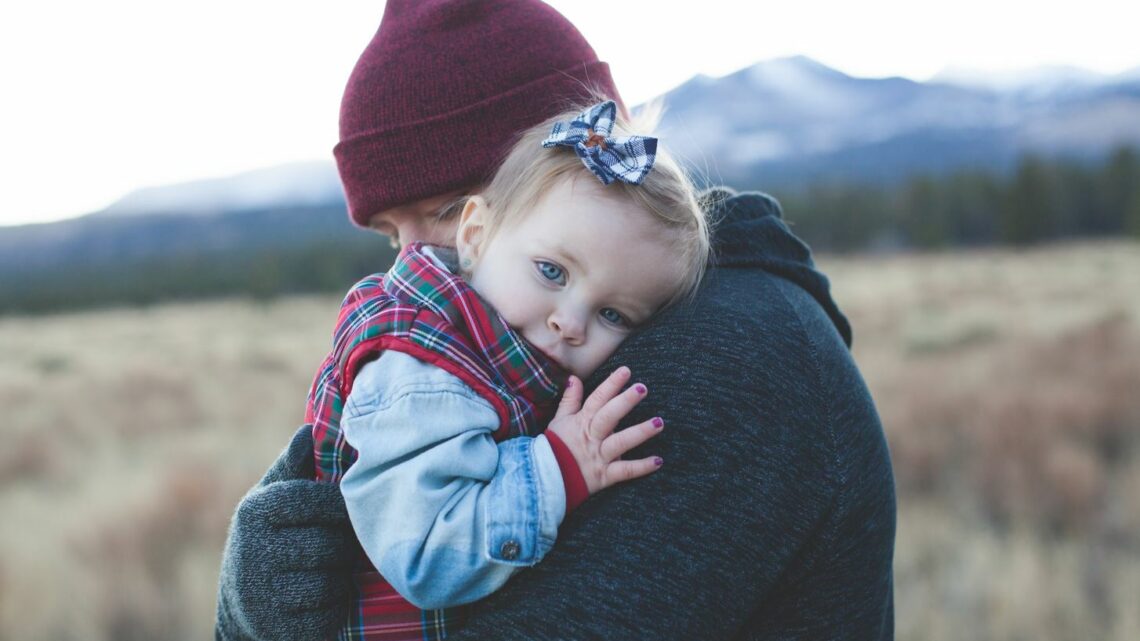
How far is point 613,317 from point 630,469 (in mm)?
468

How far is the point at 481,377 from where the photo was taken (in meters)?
1.38

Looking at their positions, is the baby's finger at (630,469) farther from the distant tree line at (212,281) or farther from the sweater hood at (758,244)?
the distant tree line at (212,281)

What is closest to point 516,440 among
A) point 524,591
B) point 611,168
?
point 524,591

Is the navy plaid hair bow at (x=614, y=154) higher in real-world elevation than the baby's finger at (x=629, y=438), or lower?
higher

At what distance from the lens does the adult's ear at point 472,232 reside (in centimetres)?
172

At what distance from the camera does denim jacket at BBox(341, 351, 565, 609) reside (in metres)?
1.24

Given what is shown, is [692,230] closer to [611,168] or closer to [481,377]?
[611,168]

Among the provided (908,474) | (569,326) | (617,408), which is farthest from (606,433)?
(908,474)

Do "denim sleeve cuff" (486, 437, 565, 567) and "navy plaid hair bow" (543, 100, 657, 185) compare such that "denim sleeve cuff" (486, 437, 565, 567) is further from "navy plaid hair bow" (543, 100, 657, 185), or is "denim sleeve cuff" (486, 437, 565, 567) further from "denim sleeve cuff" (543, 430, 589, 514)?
"navy plaid hair bow" (543, 100, 657, 185)

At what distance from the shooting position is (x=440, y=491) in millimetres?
1267

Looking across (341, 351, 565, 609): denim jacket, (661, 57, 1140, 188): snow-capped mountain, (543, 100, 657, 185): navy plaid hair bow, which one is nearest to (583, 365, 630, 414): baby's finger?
(341, 351, 565, 609): denim jacket

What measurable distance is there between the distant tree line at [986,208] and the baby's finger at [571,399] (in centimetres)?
3964

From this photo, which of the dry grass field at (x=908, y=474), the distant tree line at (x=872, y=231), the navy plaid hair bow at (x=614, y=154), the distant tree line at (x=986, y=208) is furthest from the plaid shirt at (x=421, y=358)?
the distant tree line at (x=986, y=208)

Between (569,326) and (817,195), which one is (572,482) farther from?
(817,195)
